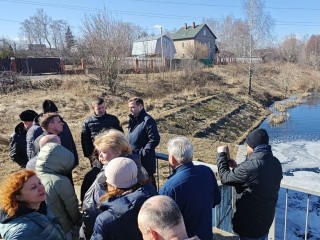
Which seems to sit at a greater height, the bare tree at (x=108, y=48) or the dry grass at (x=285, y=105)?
the bare tree at (x=108, y=48)

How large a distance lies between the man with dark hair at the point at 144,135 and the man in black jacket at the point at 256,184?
1371mm

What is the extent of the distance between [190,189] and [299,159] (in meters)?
12.5

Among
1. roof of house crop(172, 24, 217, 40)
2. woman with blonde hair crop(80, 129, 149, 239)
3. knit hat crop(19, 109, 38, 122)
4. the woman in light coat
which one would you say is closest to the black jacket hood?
knit hat crop(19, 109, 38, 122)

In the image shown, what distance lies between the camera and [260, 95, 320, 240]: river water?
299 inches

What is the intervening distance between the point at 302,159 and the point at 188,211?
1252 centimetres

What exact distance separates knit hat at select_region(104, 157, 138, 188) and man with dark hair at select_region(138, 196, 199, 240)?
23.3 inches

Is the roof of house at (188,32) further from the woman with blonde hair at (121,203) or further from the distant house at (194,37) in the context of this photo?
the woman with blonde hair at (121,203)

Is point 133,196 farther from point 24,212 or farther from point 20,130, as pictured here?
point 20,130

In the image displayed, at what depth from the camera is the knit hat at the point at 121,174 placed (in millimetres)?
2217

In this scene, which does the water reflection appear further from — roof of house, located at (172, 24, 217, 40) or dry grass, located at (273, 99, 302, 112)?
roof of house, located at (172, 24, 217, 40)

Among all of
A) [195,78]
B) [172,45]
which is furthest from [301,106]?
[172,45]

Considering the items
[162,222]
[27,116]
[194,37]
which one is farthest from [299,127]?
[194,37]

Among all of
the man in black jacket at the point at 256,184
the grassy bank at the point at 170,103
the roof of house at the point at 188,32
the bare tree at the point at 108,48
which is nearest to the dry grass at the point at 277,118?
the grassy bank at the point at 170,103

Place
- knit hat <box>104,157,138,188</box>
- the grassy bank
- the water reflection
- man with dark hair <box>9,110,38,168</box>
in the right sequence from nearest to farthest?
→ knit hat <box>104,157,138,188</box>
man with dark hair <box>9,110,38,168</box>
the grassy bank
the water reflection
